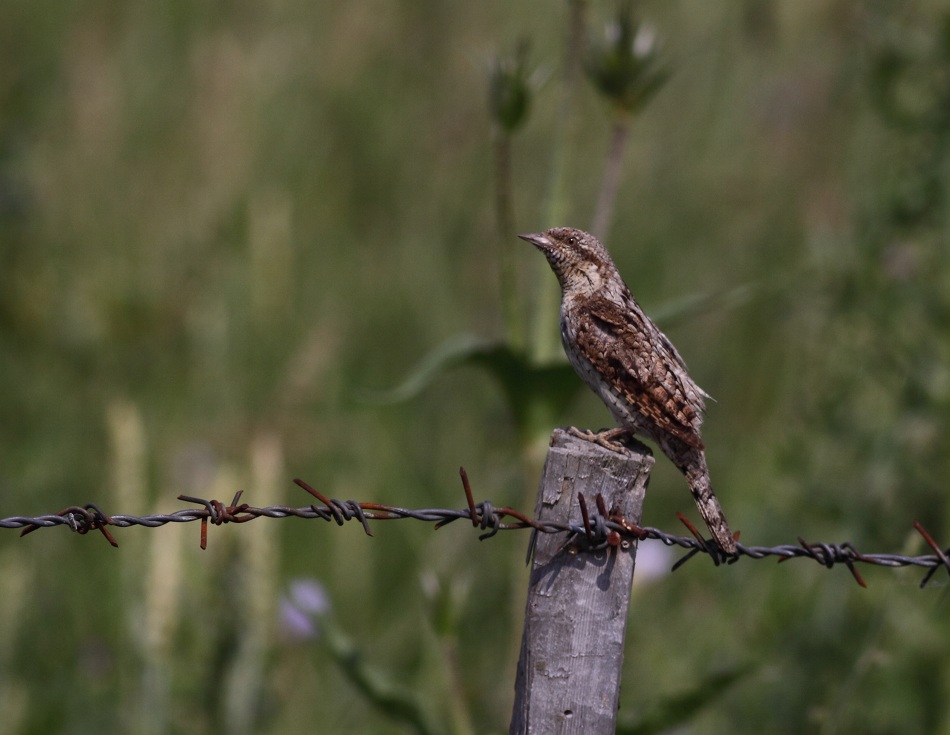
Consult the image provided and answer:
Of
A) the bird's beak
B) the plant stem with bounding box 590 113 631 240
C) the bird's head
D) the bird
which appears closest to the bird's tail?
the bird

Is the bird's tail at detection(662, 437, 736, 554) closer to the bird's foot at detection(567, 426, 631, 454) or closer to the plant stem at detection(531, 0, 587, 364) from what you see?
the bird's foot at detection(567, 426, 631, 454)

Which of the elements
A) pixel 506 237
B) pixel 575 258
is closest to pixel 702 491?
pixel 575 258

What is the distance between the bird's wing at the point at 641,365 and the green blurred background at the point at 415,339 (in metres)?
0.67

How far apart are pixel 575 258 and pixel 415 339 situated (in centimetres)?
421

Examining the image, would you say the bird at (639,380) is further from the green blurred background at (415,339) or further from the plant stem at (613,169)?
the plant stem at (613,169)

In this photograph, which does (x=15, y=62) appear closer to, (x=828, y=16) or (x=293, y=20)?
(x=293, y=20)

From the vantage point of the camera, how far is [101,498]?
6.04m

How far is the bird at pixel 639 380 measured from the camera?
10.1ft

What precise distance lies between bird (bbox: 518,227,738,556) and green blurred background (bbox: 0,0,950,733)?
593mm

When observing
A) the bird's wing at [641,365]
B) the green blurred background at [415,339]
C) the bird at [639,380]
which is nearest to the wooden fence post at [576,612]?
the bird at [639,380]

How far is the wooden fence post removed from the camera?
257cm

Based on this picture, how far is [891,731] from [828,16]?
598 centimetres

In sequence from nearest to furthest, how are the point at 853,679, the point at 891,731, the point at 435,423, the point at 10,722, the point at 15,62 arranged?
the point at 853,679 < the point at 10,722 < the point at 891,731 < the point at 435,423 < the point at 15,62

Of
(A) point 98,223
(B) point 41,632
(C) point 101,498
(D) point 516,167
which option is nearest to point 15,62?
(A) point 98,223
